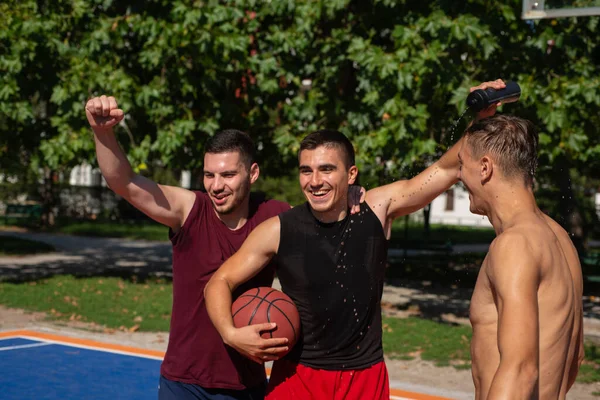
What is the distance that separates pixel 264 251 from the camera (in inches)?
183

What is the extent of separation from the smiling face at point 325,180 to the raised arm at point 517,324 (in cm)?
159

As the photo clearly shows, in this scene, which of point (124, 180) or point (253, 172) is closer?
point (124, 180)

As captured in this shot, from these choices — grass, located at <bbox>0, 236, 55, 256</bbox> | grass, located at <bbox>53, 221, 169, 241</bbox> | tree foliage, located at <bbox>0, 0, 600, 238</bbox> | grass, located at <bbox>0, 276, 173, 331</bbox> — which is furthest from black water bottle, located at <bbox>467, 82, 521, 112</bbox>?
grass, located at <bbox>53, 221, 169, 241</bbox>

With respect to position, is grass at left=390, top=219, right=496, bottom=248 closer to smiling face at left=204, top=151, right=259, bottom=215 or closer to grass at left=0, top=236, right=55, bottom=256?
grass at left=0, top=236, right=55, bottom=256

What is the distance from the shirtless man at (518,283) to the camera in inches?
120

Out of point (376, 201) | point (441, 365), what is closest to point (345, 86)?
point (441, 365)

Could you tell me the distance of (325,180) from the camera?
464cm

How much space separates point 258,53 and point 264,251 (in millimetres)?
12129

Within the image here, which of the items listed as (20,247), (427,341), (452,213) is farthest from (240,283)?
(452,213)

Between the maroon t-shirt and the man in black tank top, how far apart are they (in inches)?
11.1

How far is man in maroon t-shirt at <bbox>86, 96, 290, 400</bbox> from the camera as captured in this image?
4941 millimetres

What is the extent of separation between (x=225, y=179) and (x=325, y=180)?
2.36 feet

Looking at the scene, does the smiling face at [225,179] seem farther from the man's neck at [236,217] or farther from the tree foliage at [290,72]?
the tree foliage at [290,72]

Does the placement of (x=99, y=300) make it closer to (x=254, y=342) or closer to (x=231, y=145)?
(x=231, y=145)
